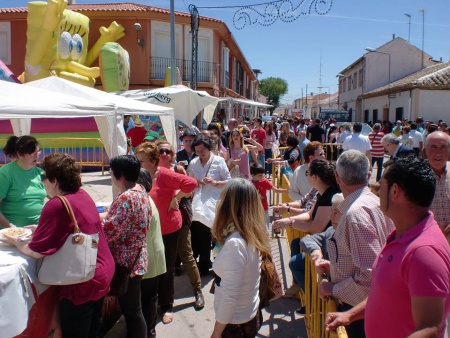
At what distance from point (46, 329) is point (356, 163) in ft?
8.12

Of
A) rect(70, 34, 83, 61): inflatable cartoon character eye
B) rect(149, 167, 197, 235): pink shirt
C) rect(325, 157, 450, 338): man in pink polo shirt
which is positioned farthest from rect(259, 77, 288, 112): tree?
rect(325, 157, 450, 338): man in pink polo shirt

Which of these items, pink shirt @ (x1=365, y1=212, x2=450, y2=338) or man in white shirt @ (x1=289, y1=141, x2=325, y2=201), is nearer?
pink shirt @ (x1=365, y1=212, x2=450, y2=338)

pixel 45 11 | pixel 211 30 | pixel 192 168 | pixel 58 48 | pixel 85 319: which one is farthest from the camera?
pixel 211 30

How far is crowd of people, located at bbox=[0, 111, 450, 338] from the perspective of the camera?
5.52 feet

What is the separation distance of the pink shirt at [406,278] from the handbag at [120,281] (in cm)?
186

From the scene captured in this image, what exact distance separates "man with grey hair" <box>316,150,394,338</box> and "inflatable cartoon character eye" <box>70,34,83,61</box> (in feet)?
50.5

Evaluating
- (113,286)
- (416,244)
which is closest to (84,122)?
(113,286)

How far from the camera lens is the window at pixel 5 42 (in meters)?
20.9

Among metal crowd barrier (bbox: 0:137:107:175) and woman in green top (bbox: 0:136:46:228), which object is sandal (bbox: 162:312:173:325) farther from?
metal crowd barrier (bbox: 0:137:107:175)

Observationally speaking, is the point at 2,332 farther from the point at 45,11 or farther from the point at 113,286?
the point at 45,11

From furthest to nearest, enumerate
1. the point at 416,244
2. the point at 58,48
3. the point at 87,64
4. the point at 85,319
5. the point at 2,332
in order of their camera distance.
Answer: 1. the point at 87,64
2. the point at 58,48
3. the point at 85,319
4. the point at 2,332
5. the point at 416,244

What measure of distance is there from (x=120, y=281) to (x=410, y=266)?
218 cm

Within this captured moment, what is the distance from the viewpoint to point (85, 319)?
2867mm

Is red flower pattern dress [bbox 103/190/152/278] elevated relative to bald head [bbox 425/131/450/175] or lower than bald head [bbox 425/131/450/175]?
lower
